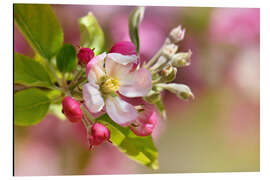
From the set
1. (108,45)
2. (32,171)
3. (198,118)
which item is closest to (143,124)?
(108,45)

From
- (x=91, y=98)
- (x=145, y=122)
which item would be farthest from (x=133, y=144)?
(x=91, y=98)

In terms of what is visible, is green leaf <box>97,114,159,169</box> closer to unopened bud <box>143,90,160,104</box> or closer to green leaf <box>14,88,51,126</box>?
unopened bud <box>143,90,160,104</box>

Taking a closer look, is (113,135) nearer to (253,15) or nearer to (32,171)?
(32,171)

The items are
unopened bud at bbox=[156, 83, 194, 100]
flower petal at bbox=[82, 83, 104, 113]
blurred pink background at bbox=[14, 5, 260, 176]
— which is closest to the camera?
flower petal at bbox=[82, 83, 104, 113]

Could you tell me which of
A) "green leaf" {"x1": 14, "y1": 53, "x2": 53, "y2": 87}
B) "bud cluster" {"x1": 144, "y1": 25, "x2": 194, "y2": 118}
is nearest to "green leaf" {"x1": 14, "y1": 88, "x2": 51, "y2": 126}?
"green leaf" {"x1": 14, "y1": 53, "x2": 53, "y2": 87}

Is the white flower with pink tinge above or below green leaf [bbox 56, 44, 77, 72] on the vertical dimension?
below

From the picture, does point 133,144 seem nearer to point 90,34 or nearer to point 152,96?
point 152,96

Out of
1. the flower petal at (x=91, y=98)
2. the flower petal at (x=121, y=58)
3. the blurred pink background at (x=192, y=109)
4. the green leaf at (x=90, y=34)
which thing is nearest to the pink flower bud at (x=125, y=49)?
the flower petal at (x=121, y=58)
